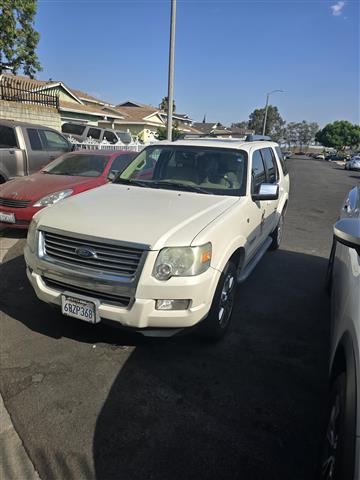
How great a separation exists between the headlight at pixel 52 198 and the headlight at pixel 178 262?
12.6 ft

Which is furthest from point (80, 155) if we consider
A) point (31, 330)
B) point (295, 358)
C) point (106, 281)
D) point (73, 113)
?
point (73, 113)

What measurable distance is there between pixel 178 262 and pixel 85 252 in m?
0.77

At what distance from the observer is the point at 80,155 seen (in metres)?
7.47

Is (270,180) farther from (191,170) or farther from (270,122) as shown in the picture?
(270,122)

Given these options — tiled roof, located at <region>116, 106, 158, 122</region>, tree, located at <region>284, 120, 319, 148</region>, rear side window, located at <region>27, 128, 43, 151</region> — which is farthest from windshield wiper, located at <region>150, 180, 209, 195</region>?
tree, located at <region>284, 120, 319, 148</region>

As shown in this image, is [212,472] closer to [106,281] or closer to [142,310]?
[142,310]

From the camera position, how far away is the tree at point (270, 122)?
103688 mm

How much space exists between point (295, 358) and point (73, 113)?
27.5m

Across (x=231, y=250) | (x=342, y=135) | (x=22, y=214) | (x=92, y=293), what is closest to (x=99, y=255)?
(x=92, y=293)

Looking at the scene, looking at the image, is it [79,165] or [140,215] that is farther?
[79,165]

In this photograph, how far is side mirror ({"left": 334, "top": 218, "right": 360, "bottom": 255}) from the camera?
1.84 metres

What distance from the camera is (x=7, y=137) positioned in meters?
8.12

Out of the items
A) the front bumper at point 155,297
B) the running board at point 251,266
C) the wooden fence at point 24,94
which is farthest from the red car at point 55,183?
the wooden fence at point 24,94

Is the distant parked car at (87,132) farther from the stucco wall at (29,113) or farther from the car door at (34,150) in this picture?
the car door at (34,150)
